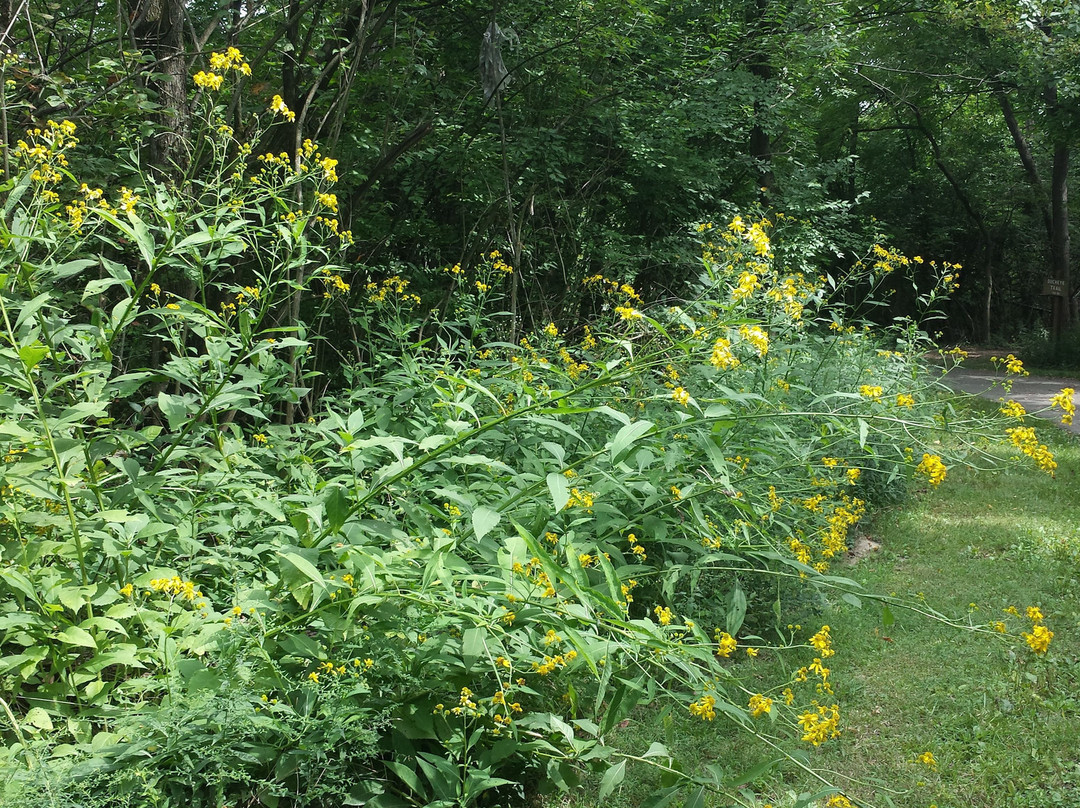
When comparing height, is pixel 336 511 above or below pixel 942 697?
above

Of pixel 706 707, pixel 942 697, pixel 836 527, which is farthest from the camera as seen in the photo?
pixel 836 527

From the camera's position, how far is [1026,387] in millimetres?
12117

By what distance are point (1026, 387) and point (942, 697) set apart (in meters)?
10.9

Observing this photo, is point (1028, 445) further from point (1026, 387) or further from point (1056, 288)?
point (1056, 288)

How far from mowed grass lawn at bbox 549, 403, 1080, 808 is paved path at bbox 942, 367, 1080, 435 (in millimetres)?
5474

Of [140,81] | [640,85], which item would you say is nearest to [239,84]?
[140,81]

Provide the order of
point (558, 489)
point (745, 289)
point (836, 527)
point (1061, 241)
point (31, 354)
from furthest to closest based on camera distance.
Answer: point (1061, 241)
point (836, 527)
point (745, 289)
point (558, 489)
point (31, 354)

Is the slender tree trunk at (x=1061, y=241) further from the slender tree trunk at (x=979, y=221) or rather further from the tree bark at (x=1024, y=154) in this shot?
the slender tree trunk at (x=979, y=221)

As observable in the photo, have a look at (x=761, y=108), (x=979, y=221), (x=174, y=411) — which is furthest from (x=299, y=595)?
(x=979, y=221)

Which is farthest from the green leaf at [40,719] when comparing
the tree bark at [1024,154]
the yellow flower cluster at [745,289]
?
the tree bark at [1024,154]

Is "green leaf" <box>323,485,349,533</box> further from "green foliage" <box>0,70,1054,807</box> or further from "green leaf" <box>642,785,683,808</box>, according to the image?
"green leaf" <box>642,785,683,808</box>

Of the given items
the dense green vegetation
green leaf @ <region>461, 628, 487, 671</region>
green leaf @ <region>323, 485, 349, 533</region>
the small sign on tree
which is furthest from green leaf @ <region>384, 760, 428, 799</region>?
the small sign on tree

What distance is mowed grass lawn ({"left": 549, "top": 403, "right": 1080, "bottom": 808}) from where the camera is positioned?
2529 millimetres

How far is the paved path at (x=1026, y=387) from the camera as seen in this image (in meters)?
9.95
